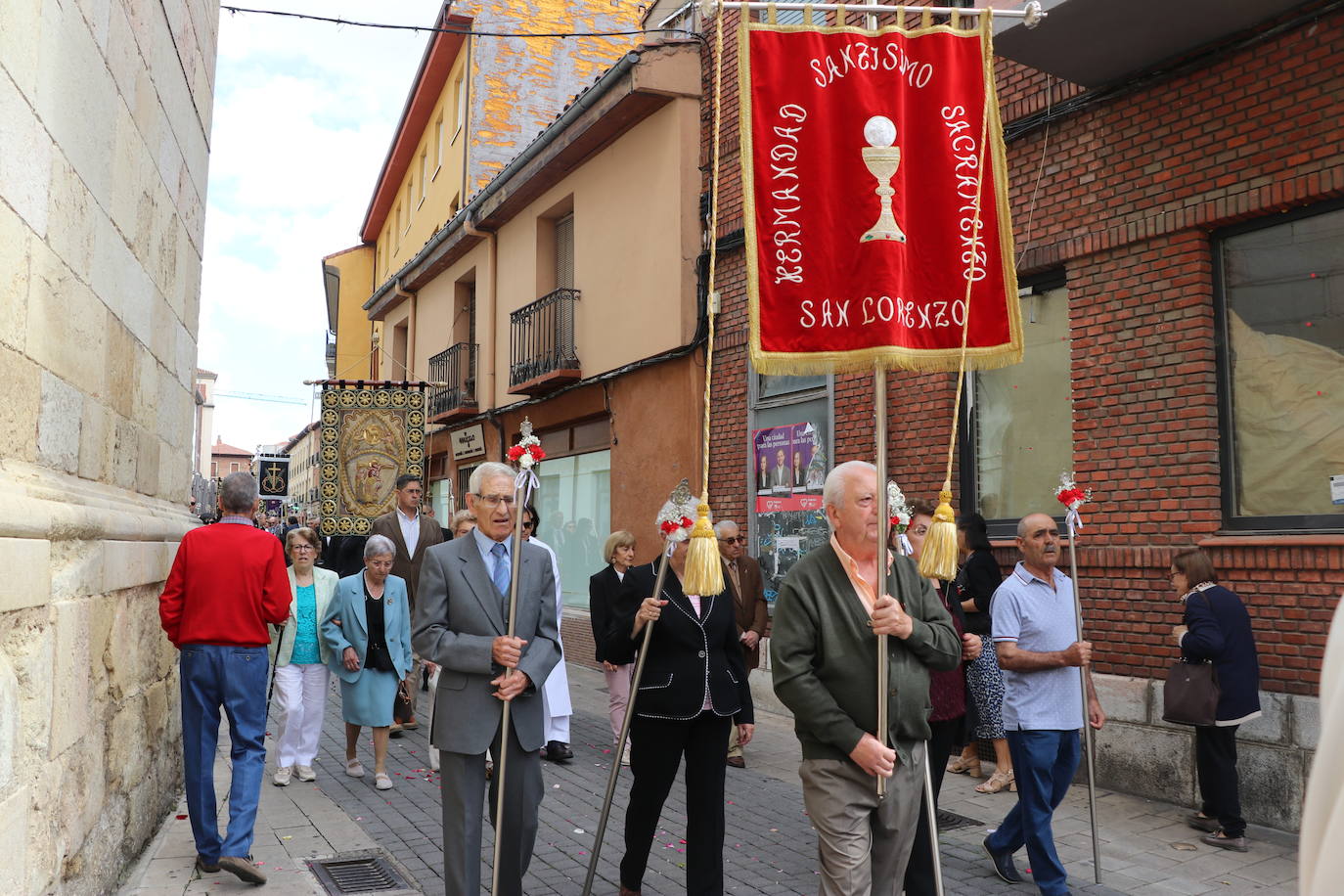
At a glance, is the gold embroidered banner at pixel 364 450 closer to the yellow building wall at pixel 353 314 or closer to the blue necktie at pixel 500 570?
the blue necktie at pixel 500 570

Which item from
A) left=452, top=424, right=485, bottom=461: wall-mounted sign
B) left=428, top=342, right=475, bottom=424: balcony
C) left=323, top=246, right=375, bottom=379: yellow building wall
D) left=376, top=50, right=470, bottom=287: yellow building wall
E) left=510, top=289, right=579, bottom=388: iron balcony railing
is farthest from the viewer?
left=323, top=246, right=375, bottom=379: yellow building wall

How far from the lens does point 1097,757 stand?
24.8 ft

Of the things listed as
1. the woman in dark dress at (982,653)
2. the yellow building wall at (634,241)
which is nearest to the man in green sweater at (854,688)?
the woman in dark dress at (982,653)

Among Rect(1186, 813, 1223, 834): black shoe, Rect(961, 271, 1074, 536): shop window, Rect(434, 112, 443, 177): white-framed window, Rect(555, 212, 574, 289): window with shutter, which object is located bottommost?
Rect(1186, 813, 1223, 834): black shoe

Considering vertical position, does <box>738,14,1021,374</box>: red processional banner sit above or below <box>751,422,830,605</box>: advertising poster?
above

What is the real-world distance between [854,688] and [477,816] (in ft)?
5.85

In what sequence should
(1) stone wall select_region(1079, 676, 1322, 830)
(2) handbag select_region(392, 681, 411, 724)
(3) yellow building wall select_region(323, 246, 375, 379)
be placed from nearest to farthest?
(1) stone wall select_region(1079, 676, 1322, 830) → (2) handbag select_region(392, 681, 411, 724) → (3) yellow building wall select_region(323, 246, 375, 379)

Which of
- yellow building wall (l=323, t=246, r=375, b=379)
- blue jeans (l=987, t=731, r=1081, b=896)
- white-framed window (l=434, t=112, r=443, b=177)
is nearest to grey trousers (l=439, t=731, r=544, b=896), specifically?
blue jeans (l=987, t=731, r=1081, b=896)

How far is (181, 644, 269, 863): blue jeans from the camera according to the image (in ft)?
18.1

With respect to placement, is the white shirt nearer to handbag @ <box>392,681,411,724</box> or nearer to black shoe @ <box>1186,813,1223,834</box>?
handbag @ <box>392,681,411,724</box>

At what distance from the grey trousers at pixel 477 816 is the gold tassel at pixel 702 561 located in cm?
111

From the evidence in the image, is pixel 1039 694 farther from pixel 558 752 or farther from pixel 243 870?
pixel 558 752

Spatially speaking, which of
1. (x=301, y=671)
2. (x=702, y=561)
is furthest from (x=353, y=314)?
(x=702, y=561)

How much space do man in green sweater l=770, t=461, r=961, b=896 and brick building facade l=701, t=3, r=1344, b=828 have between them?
371 centimetres
